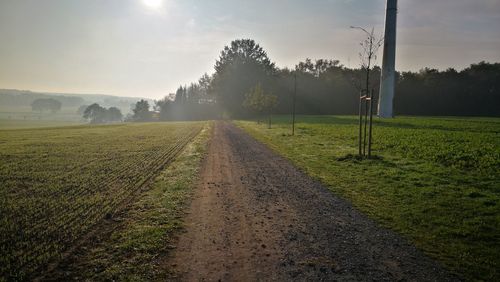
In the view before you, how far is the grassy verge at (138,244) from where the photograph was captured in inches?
213

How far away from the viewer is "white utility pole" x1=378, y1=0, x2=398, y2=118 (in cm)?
4322

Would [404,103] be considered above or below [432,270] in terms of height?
above

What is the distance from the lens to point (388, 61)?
4578 centimetres

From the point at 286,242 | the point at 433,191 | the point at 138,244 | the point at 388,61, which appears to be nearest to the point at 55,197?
the point at 138,244

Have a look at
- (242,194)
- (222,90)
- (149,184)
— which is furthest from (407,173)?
(222,90)

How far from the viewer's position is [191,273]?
5.43 metres

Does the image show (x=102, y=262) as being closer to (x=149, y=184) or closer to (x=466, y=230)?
(x=149, y=184)

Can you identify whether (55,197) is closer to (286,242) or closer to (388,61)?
(286,242)

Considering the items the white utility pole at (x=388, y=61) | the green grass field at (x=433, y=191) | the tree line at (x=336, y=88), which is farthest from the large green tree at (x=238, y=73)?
the green grass field at (x=433, y=191)

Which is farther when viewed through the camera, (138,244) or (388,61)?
(388,61)

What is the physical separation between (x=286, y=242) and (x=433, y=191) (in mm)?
7050

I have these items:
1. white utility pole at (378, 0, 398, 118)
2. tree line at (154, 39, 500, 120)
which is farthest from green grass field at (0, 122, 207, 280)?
tree line at (154, 39, 500, 120)

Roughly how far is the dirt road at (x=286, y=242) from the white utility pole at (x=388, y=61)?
4139 centimetres

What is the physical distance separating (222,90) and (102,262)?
8293 cm
